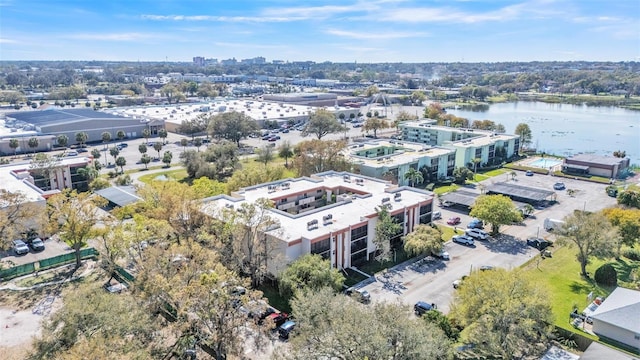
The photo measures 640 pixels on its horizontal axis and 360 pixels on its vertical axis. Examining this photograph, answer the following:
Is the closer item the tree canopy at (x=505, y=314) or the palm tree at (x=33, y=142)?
the tree canopy at (x=505, y=314)

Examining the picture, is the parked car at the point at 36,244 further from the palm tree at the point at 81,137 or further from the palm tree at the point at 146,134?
the palm tree at the point at 146,134

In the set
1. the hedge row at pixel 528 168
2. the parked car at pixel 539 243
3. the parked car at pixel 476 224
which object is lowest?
the parked car at pixel 539 243

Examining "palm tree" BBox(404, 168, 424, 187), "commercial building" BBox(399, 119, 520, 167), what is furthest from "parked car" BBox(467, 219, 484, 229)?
"commercial building" BBox(399, 119, 520, 167)

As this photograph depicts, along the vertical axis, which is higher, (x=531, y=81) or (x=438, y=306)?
(x=531, y=81)

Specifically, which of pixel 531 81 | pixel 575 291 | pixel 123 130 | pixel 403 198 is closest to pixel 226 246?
pixel 403 198

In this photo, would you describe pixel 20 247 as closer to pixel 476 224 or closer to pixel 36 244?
pixel 36 244

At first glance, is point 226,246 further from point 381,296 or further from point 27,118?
point 27,118

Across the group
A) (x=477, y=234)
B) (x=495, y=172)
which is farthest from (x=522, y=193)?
(x=477, y=234)

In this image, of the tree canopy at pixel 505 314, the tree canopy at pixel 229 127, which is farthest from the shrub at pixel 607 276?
the tree canopy at pixel 229 127
